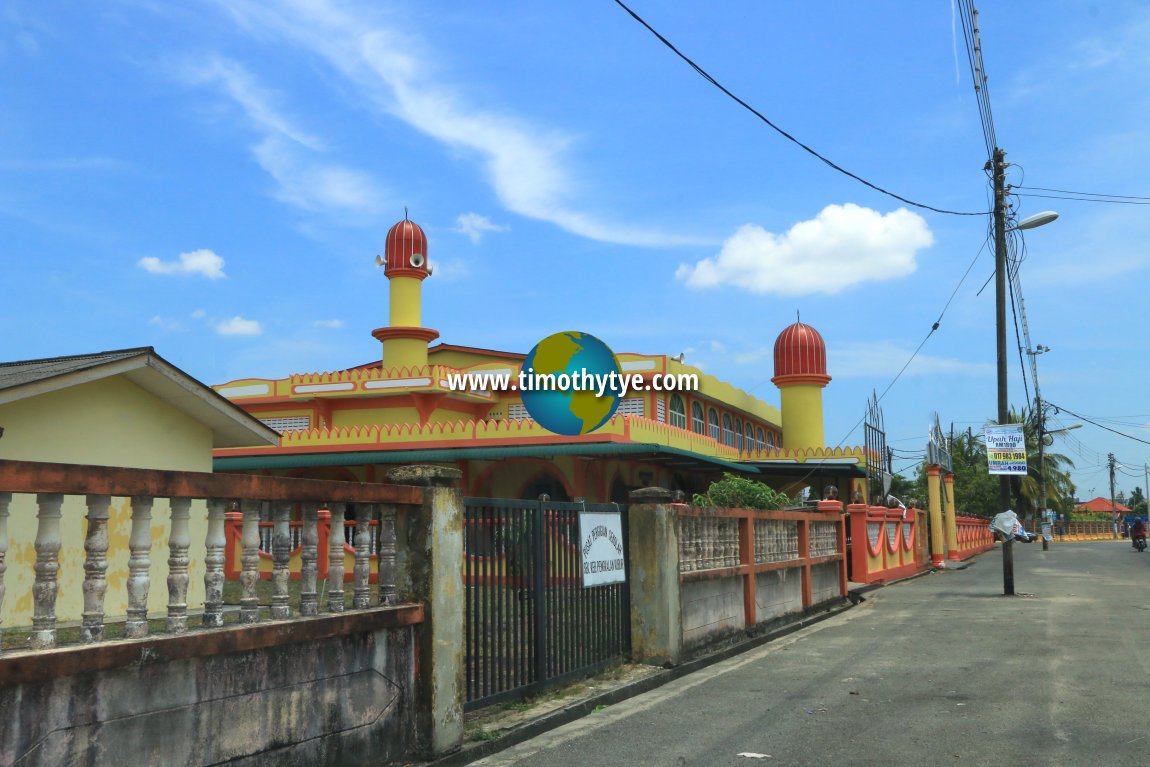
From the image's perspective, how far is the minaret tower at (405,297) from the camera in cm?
3388

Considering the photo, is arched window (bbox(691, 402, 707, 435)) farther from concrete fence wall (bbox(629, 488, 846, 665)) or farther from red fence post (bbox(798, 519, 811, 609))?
red fence post (bbox(798, 519, 811, 609))

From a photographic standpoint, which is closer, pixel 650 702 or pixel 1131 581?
pixel 650 702

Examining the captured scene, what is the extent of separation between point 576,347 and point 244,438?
9447 millimetres

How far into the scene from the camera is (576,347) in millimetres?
23969

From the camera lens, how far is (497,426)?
2734 cm

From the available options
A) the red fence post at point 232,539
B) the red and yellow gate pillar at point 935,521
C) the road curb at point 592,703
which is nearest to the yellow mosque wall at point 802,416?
the red and yellow gate pillar at point 935,521

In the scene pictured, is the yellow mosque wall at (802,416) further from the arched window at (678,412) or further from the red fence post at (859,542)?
the red fence post at (859,542)

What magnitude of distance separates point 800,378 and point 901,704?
3116 cm

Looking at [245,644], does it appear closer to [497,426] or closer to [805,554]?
[805,554]

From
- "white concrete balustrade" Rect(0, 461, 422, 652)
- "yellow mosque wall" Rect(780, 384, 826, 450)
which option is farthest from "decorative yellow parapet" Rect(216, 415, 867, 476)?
"white concrete balustrade" Rect(0, 461, 422, 652)

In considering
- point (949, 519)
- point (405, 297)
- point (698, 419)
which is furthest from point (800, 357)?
point (405, 297)

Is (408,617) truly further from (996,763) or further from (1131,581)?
(1131,581)

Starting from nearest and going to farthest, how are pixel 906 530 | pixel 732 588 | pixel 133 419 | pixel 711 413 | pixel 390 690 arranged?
pixel 390 690, pixel 732 588, pixel 133 419, pixel 906 530, pixel 711 413

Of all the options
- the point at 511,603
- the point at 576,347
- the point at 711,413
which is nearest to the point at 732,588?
the point at 511,603
